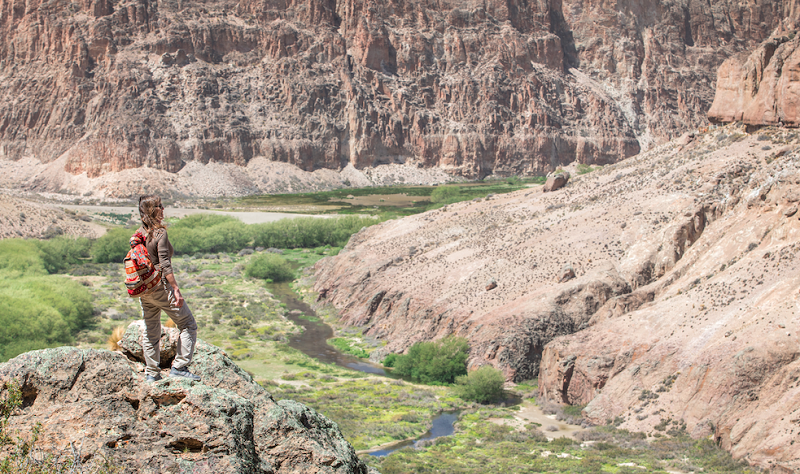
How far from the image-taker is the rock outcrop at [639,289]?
22.5 metres

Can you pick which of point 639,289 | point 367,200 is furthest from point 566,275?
point 367,200

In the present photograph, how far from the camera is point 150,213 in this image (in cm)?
762

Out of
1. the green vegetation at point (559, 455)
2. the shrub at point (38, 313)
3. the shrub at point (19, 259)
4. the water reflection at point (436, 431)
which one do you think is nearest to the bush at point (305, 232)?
the shrub at point (19, 259)

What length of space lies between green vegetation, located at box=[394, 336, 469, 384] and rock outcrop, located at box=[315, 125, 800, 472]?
2.37ft

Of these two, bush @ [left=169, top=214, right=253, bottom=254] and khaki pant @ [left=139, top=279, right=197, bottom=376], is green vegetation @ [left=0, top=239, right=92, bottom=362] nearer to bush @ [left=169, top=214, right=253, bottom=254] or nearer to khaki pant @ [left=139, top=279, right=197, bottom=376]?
bush @ [left=169, top=214, right=253, bottom=254]

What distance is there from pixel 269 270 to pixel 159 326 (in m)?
53.9

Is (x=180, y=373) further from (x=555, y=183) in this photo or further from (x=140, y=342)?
(x=555, y=183)

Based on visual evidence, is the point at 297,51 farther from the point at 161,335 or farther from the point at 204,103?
the point at 161,335

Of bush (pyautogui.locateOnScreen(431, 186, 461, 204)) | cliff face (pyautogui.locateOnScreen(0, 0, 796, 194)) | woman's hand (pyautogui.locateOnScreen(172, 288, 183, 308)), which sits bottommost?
bush (pyautogui.locateOnScreen(431, 186, 461, 204))

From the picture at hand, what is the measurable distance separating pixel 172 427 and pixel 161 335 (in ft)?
4.27

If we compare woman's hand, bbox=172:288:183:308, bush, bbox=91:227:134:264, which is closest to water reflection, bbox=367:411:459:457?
woman's hand, bbox=172:288:183:308

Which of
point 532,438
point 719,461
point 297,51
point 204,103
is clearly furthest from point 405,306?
point 297,51

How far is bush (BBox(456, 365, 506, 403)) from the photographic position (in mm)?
29266

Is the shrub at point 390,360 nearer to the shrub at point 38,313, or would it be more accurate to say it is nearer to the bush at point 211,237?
the shrub at point 38,313
